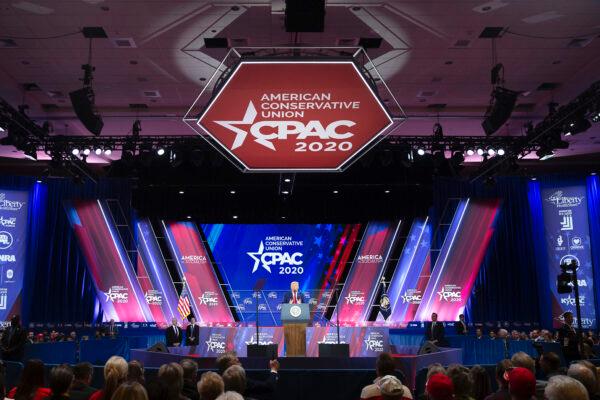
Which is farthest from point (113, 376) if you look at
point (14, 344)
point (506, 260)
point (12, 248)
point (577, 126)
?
point (506, 260)

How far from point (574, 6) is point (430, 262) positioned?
31.9 ft

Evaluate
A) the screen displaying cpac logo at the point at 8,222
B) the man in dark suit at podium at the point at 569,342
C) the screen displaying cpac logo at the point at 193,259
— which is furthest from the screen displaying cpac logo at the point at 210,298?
the man in dark suit at podium at the point at 569,342

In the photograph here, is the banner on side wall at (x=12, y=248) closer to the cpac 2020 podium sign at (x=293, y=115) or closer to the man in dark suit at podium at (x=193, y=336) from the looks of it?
the man in dark suit at podium at (x=193, y=336)

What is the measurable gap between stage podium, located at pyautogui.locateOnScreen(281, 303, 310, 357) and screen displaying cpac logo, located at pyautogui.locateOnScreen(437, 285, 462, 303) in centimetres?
742

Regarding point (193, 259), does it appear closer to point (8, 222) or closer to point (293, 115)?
point (8, 222)

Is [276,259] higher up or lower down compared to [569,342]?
higher up

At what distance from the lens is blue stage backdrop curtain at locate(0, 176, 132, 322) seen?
16.8 meters

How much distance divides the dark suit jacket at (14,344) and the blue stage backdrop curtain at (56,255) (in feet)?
24.5

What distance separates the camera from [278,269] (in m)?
17.7

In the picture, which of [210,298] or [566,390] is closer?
[566,390]

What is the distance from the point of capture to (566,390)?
119 inches

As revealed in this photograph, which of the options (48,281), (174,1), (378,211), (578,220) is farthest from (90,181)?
(578,220)

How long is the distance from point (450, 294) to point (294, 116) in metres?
12.7

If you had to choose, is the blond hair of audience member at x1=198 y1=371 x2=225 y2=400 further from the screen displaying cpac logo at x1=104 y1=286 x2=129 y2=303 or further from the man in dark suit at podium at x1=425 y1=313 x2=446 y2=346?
the screen displaying cpac logo at x1=104 y1=286 x2=129 y2=303
